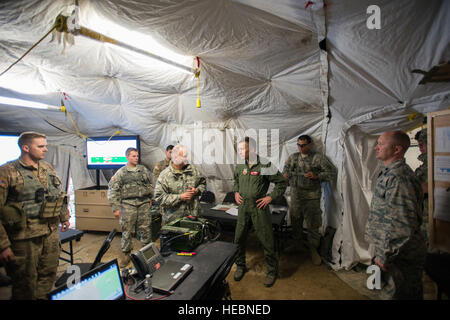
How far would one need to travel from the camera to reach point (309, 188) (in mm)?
3041

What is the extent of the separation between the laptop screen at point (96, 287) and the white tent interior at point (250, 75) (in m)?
1.55

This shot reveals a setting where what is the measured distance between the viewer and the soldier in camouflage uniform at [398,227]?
53.1 inches

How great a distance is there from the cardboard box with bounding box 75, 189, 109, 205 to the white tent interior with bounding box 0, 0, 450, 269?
1.50 m

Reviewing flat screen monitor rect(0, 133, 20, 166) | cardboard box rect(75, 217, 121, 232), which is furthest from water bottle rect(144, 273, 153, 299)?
flat screen monitor rect(0, 133, 20, 166)

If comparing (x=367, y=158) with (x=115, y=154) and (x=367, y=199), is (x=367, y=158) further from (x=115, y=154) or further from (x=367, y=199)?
(x=115, y=154)

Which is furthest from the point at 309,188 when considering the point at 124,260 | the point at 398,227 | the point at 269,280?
the point at 124,260

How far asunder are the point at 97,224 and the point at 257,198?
350 centimetres

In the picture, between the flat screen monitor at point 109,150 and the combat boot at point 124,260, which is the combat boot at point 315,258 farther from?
the flat screen monitor at point 109,150

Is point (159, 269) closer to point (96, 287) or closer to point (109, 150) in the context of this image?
point (96, 287)

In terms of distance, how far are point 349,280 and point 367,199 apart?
3.54 ft

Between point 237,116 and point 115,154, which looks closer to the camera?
point 237,116

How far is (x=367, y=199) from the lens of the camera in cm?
275

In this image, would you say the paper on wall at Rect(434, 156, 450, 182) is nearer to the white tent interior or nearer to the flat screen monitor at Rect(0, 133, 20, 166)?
the white tent interior
